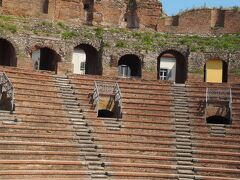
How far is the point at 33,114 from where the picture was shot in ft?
64.9

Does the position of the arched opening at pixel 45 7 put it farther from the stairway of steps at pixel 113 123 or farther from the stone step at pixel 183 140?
the stone step at pixel 183 140

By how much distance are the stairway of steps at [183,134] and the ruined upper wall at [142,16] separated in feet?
18.2

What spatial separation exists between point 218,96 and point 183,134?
10.4 ft

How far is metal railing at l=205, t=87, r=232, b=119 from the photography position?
22578mm

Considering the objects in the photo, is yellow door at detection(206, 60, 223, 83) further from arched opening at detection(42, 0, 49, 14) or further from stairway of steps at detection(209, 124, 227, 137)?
arched opening at detection(42, 0, 49, 14)

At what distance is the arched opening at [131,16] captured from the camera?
28620 millimetres

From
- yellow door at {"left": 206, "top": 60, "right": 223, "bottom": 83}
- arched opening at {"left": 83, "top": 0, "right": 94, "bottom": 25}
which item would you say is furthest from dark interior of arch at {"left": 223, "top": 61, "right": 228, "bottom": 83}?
arched opening at {"left": 83, "top": 0, "right": 94, "bottom": 25}

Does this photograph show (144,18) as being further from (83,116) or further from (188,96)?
(83,116)

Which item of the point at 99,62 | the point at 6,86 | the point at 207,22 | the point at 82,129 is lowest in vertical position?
the point at 82,129

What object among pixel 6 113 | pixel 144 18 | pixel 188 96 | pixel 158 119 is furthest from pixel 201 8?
pixel 6 113

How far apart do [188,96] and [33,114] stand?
295 inches

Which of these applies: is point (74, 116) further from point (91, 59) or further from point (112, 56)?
point (91, 59)

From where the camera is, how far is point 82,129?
20094mm

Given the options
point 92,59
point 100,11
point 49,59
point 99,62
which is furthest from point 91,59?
point 100,11
